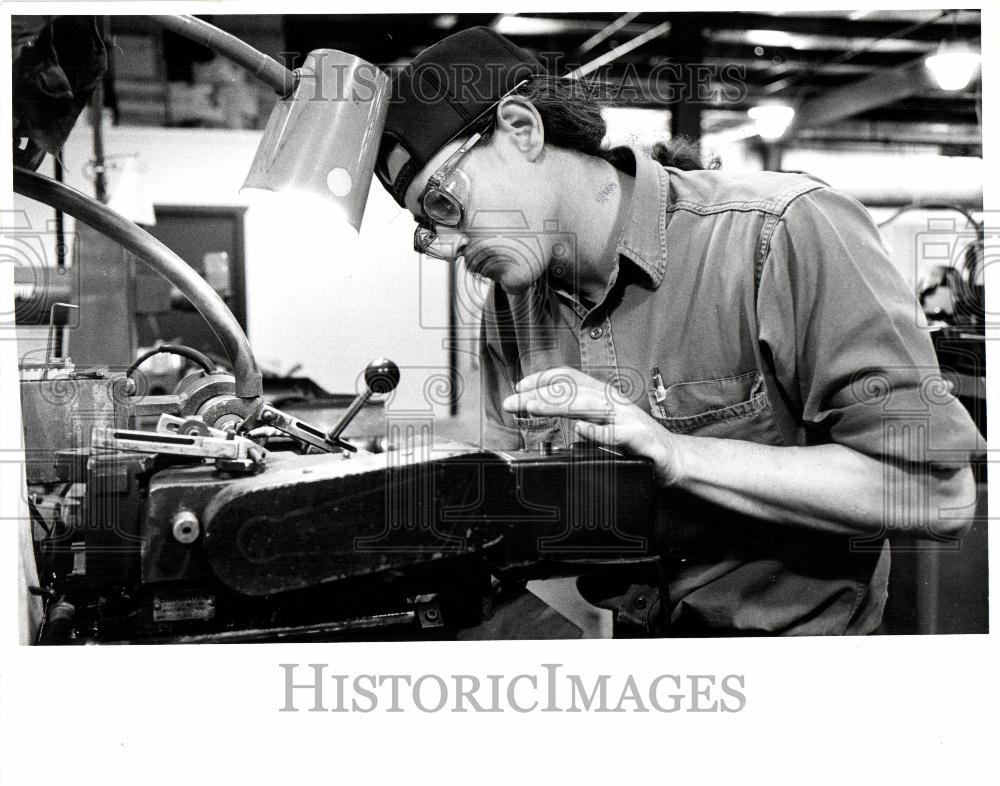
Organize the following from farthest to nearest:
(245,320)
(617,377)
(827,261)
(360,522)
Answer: (245,320) < (617,377) < (827,261) < (360,522)

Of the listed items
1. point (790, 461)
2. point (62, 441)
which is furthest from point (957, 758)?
point (62, 441)

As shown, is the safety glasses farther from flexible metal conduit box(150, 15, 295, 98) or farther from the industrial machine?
flexible metal conduit box(150, 15, 295, 98)

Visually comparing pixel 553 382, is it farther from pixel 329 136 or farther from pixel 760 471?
pixel 329 136

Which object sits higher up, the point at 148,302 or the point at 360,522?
the point at 148,302

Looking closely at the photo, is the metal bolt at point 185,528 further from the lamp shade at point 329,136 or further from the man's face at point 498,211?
the man's face at point 498,211

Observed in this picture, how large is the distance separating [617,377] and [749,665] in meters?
0.50

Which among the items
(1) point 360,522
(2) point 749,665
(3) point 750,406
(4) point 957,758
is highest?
(3) point 750,406

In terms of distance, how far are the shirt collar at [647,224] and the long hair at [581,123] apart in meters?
0.05

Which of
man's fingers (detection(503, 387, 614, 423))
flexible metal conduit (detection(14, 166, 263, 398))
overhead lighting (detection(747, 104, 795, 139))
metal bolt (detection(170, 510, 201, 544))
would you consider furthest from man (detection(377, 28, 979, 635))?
metal bolt (detection(170, 510, 201, 544))

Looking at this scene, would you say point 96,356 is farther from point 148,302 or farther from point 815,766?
point 815,766

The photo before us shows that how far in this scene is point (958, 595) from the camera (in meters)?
1.29

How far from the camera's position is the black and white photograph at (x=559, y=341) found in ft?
3.72

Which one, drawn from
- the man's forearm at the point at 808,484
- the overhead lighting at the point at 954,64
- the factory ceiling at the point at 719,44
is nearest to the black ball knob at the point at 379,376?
the man's forearm at the point at 808,484

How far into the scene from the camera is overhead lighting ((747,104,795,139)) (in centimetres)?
129
